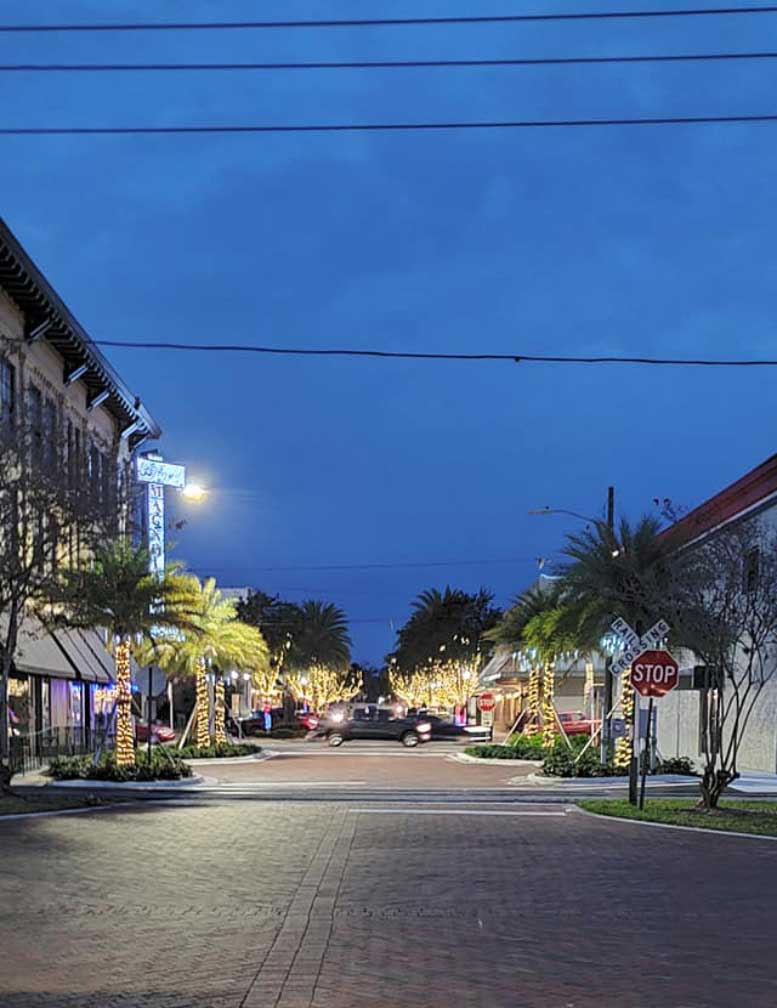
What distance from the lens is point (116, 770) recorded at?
2939 centimetres

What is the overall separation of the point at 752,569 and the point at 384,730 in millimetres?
34775

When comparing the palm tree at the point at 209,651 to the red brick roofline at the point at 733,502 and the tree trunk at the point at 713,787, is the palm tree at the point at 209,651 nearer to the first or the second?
the red brick roofline at the point at 733,502

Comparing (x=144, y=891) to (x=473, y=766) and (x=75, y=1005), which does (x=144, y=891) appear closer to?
(x=75, y=1005)

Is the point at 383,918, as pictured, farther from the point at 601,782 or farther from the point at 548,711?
the point at 548,711

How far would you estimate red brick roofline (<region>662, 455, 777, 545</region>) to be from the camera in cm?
2960

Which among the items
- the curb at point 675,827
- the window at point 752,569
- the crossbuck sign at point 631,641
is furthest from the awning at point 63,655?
the window at point 752,569

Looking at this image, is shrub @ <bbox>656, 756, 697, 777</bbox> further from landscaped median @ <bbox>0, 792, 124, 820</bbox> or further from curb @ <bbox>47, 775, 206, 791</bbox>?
landscaped median @ <bbox>0, 792, 124, 820</bbox>

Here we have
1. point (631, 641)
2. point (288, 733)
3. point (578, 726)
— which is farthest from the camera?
point (288, 733)

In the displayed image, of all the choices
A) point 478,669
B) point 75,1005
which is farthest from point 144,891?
point 478,669

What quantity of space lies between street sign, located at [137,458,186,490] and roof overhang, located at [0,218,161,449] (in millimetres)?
3218

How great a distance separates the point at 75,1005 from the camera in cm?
785

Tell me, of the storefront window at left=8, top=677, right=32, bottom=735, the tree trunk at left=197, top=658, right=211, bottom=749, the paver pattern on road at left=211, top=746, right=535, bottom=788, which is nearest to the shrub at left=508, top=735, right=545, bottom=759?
the paver pattern on road at left=211, top=746, right=535, bottom=788

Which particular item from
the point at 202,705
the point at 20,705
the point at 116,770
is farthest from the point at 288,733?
Result: the point at 116,770

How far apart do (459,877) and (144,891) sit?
11.0ft
